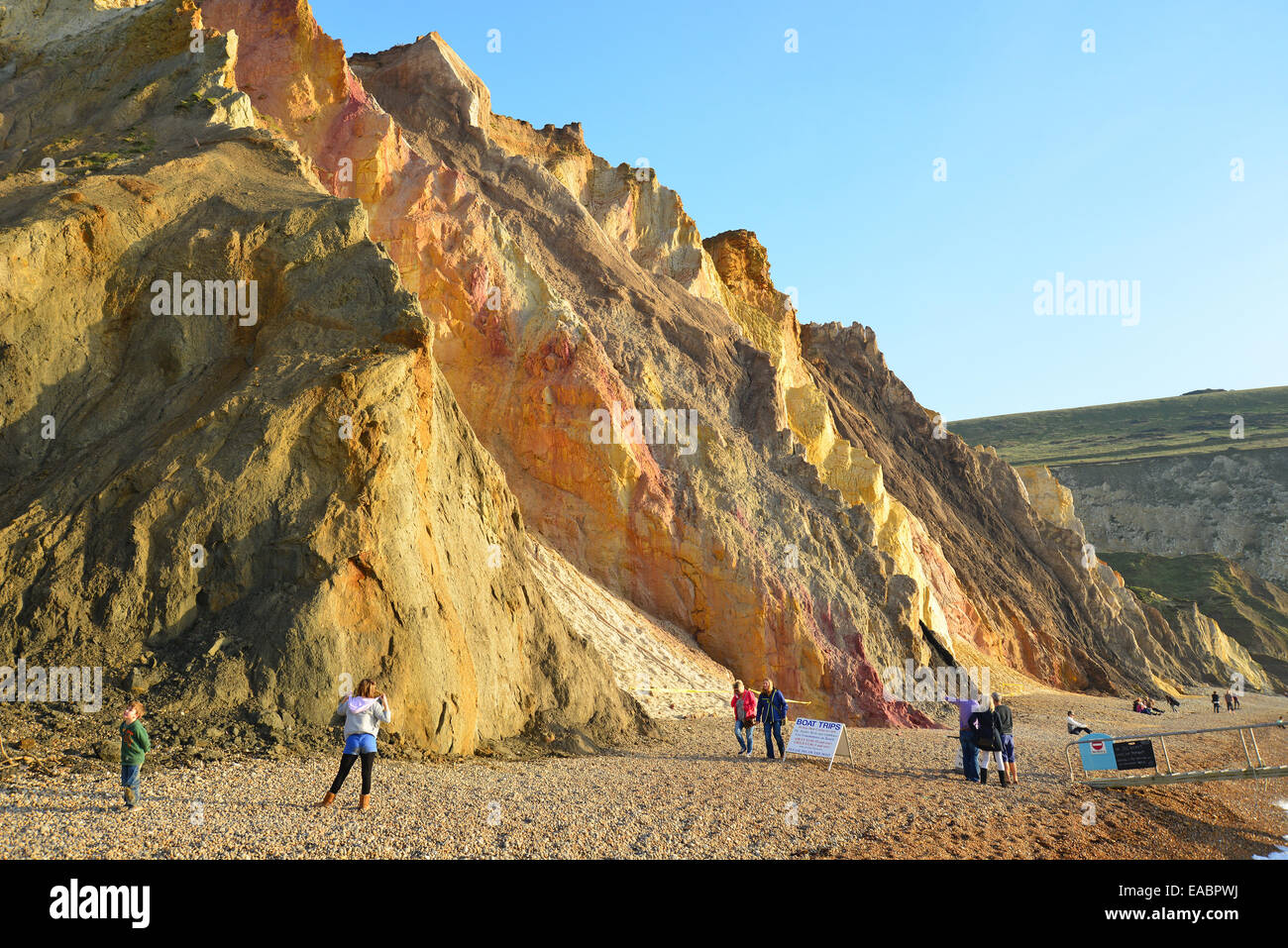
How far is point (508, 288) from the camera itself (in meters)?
27.4

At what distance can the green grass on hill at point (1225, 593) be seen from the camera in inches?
Answer: 2680

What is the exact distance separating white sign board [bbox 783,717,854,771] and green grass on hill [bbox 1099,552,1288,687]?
2216 inches

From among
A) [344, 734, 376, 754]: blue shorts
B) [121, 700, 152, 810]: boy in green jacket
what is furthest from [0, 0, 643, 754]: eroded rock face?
[344, 734, 376, 754]: blue shorts

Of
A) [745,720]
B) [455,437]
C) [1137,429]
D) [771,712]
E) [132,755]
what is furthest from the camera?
[1137,429]

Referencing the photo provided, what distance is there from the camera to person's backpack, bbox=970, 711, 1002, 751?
14.2 metres

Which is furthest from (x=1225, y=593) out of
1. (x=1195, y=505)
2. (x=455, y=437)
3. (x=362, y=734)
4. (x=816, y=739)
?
(x=362, y=734)

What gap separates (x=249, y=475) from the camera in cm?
1277

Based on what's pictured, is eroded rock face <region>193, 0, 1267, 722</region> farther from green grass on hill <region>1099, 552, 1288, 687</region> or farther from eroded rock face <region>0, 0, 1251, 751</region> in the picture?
green grass on hill <region>1099, 552, 1288, 687</region>

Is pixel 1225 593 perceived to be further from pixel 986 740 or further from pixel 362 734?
pixel 362 734

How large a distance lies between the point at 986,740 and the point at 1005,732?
15.8 inches

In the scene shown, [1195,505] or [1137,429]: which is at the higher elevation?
[1137,429]
